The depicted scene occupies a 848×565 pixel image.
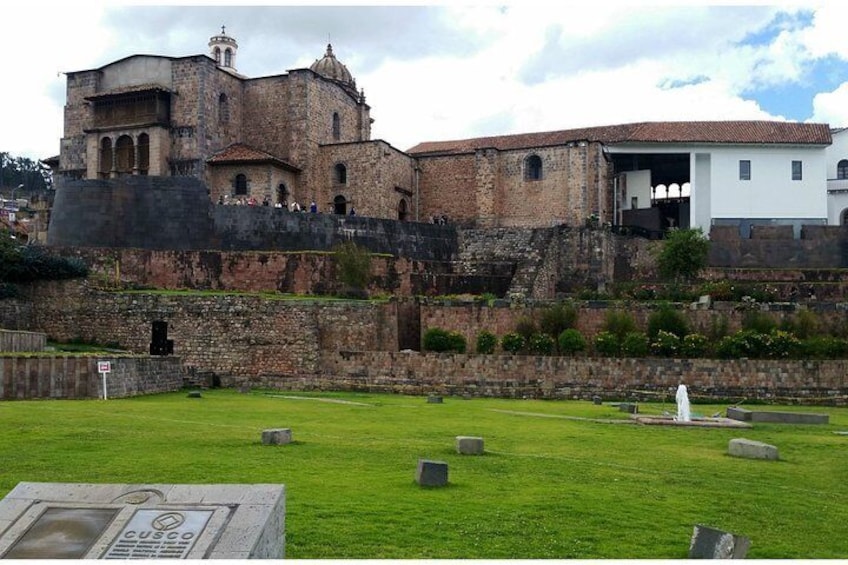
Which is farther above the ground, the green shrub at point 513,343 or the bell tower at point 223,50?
the bell tower at point 223,50

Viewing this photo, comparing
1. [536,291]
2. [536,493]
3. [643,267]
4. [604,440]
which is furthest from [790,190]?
[536,493]

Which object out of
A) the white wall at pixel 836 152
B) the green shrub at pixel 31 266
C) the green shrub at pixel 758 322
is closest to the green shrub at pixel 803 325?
the green shrub at pixel 758 322

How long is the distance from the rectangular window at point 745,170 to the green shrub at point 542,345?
67.5ft

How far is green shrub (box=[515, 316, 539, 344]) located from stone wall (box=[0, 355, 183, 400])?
452 inches

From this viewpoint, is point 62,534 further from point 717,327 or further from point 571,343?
point 717,327

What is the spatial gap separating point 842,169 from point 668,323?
24.2 metres

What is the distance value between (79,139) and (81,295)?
17228 mm

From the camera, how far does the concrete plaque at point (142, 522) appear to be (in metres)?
5.11

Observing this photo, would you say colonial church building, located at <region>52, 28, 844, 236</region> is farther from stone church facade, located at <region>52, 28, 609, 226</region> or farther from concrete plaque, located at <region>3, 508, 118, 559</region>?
concrete plaque, located at <region>3, 508, 118, 559</region>

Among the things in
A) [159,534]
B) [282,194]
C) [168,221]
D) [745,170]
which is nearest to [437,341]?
[168,221]

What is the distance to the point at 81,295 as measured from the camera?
2742cm

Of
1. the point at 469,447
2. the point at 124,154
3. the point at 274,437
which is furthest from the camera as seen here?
the point at 124,154

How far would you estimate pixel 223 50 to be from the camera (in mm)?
55000

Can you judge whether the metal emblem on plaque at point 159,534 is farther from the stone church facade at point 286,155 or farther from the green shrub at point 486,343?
the stone church facade at point 286,155
